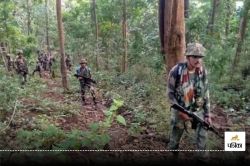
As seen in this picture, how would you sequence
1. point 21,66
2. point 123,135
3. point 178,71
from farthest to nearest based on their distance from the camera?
point 21,66 < point 123,135 < point 178,71

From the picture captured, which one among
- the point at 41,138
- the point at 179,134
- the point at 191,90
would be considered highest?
the point at 191,90

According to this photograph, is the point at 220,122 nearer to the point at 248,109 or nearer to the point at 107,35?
the point at 248,109

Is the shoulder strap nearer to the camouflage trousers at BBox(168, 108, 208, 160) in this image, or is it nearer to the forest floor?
the camouflage trousers at BBox(168, 108, 208, 160)

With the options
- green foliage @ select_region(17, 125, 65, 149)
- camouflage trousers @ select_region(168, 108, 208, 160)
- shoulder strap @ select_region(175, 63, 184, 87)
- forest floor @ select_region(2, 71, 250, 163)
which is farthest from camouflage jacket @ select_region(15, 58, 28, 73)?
shoulder strap @ select_region(175, 63, 184, 87)

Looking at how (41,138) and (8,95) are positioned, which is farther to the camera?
(8,95)

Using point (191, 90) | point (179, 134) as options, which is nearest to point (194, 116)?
point (191, 90)

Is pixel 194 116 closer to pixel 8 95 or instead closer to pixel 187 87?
pixel 187 87

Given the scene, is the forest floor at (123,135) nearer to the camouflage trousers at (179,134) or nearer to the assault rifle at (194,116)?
the camouflage trousers at (179,134)

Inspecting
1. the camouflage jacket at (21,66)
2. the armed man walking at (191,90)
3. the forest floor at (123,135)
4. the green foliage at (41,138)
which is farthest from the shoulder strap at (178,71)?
the camouflage jacket at (21,66)

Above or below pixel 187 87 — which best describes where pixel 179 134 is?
below

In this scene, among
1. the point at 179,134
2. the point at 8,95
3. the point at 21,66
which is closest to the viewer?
the point at 179,134

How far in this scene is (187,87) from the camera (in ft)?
16.8

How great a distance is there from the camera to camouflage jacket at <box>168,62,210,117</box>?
16.7ft

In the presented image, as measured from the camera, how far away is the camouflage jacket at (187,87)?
509 centimetres
